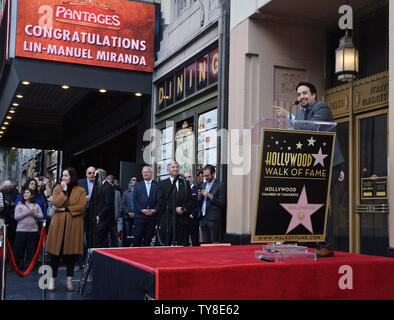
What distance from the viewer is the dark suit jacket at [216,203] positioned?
11039mm

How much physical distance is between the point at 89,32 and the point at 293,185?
12031 millimetres

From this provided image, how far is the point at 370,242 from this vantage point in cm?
893

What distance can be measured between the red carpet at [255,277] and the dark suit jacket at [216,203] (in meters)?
5.79

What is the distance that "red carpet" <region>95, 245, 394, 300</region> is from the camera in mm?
4023

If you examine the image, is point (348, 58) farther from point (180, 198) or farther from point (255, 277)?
point (255, 277)

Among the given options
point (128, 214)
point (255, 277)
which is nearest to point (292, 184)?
point (255, 277)

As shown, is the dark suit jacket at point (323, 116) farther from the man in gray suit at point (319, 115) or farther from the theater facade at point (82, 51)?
the theater facade at point (82, 51)

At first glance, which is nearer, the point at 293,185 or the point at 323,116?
the point at 293,185

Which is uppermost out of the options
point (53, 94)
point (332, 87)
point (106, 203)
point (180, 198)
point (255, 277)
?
point (53, 94)

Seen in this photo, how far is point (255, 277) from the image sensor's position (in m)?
4.30

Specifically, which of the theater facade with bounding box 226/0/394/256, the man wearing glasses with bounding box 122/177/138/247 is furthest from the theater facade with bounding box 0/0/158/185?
the theater facade with bounding box 226/0/394/256

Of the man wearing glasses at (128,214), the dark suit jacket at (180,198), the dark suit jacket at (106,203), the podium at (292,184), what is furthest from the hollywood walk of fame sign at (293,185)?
the man wearing glasses at (128,214)

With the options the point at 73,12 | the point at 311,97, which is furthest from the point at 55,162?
the point at 311,97

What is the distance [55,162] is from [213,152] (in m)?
24.1
